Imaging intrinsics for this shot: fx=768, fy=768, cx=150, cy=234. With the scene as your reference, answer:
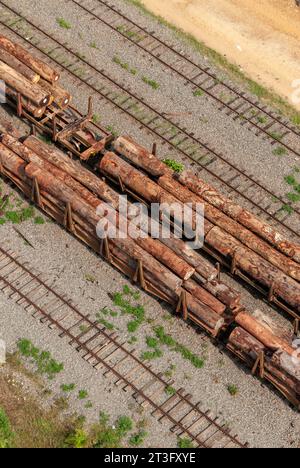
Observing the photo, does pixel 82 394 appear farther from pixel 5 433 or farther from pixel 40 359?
pixel 5 433

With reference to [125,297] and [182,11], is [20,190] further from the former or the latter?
[182,11]

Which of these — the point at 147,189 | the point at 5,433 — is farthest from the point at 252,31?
the point at 5,433

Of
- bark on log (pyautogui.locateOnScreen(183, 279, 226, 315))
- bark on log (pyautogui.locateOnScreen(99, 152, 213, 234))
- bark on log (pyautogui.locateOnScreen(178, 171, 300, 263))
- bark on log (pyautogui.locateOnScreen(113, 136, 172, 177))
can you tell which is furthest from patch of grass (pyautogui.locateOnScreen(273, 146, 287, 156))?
bark on log (pyautogui.locateOnScreen(183, 279, 226, 315))

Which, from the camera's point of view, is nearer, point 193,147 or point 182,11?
point 193,147

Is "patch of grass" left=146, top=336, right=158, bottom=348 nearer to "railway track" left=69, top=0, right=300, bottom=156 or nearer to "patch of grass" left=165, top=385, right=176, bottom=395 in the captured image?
"patch of grass" left=165, top=385, right=176, bottom=395

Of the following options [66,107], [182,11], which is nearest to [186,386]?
[66,107]

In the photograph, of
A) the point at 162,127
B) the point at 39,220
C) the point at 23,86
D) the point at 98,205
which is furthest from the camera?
the point at 162,127

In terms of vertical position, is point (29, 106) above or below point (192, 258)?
below
